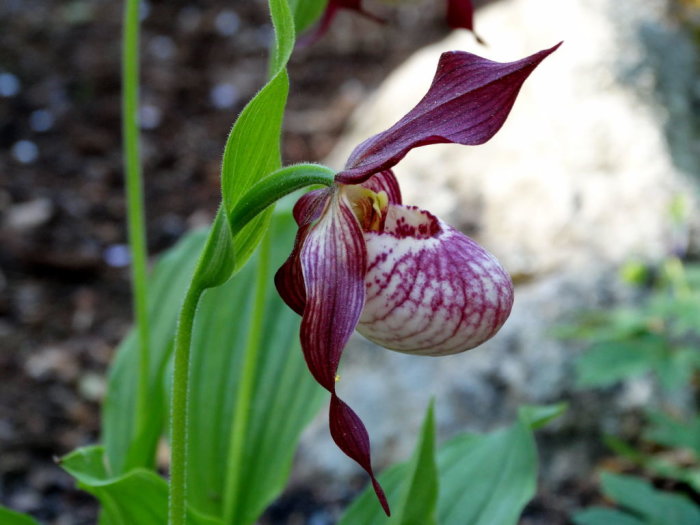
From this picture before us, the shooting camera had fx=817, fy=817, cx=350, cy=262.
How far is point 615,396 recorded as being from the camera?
188 cm

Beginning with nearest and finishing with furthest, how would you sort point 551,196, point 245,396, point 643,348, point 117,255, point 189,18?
1. point 245,396
2. point 643,348
3. point 551,196
4. point 117,255
5. point 189,18

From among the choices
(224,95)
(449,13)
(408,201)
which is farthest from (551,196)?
(224,95)

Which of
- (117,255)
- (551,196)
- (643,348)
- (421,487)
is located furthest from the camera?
(117,255)

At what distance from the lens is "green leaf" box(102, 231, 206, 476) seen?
1432mm

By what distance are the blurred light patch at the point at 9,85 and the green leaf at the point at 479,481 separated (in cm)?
260

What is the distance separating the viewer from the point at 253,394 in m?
1.41

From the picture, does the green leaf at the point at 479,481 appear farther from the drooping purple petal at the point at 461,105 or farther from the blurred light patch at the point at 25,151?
the blurred light patch at the point at 25,151

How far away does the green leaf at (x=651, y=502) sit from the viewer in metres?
1.21

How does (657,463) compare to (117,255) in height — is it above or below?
below

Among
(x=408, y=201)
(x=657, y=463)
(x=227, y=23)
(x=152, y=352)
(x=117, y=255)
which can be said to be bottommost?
(x=657, y=463)

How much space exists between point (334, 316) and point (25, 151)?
250 centimetres

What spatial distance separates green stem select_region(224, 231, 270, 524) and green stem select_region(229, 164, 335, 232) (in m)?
0.40

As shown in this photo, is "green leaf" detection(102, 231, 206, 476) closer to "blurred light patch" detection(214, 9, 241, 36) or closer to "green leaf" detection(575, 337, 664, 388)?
"green leaf" detection(575, 337, 664, 388)

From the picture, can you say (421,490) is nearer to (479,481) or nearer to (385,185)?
(479,481)
